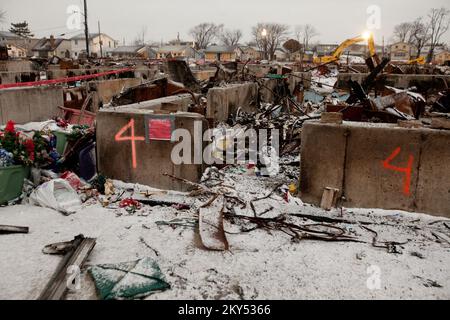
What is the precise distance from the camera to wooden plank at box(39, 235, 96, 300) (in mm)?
3084

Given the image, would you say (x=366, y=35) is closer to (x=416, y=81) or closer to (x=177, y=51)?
(x=416, y=81)

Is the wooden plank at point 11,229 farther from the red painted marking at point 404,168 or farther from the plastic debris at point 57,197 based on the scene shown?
A: the red painted marking at point 404,168

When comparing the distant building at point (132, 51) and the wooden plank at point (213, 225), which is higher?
the distant building at point (132, 51)

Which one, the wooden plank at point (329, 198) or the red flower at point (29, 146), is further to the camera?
the red flower at point (29, 146)

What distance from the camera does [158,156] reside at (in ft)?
18.2

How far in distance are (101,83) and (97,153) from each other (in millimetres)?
8072

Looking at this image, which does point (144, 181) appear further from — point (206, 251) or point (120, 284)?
point (120, 284)

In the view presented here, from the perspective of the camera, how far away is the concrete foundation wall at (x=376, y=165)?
4594 mm

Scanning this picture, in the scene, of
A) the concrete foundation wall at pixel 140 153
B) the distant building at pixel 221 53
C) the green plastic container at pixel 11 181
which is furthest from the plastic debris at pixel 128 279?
the distant building at pixel 221 53

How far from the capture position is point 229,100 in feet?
33.0

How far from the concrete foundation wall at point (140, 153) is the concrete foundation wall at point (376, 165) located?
1.71 m

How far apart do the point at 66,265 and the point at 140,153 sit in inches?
94.9

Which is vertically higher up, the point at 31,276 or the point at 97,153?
the point at 97,153

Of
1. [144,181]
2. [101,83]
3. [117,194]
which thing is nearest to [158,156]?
[144,181]
